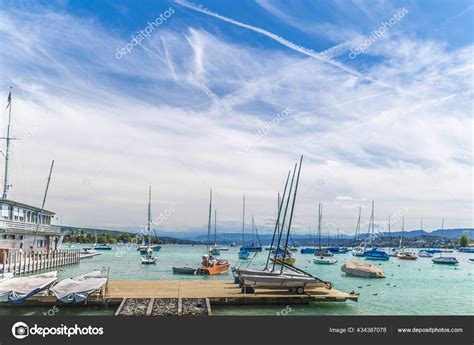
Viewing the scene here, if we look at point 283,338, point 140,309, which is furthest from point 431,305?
point 283,338

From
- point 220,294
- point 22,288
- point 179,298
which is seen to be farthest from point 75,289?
point 220,294

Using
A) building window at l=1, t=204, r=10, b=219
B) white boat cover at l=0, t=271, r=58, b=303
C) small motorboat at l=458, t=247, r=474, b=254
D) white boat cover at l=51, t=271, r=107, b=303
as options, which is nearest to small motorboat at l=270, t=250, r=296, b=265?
white boat cover at l=51, t=271, r=107, b=303

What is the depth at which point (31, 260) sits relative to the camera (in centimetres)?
3759

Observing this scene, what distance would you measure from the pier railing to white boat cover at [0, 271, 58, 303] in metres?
7.39

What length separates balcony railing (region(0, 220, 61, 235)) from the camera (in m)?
34.5

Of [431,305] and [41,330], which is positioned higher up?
[41,330]

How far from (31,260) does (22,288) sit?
2128 centimetres

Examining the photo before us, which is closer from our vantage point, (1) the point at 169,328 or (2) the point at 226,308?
Answer: (1) the point at 169,328

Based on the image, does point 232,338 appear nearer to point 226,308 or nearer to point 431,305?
point 226,308

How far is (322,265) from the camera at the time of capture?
6394 centimetres

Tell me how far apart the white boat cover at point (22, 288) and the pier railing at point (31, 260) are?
24.2 ft

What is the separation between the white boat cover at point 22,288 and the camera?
58.3ft

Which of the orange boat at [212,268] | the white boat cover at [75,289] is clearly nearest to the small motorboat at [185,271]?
the orange boat at [212,268]

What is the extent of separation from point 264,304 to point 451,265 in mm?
59031
